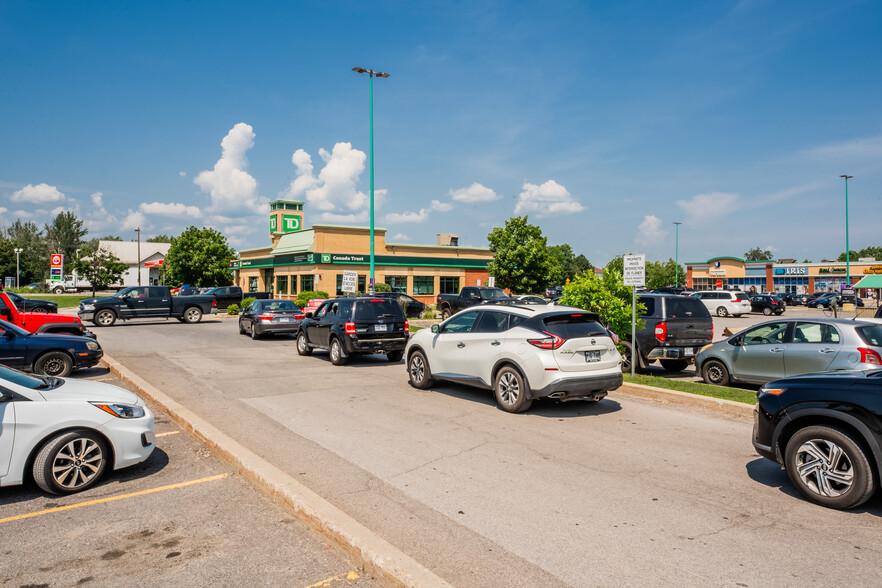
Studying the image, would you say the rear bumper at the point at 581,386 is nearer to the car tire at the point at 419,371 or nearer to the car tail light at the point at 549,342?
the car tail light at the point at 549,342

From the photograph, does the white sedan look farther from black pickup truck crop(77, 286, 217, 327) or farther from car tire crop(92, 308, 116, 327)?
car tire crop(92, 308, 116, 327)

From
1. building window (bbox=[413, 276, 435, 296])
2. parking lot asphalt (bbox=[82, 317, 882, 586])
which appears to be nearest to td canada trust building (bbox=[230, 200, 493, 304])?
building window (bbox=[413, 276, 435, 296])

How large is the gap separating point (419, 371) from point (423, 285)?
4386 centimetres

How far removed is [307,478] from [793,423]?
473 cm

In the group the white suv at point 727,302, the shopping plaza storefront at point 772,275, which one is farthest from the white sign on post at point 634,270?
the shopping plaza storefront at point 772,275

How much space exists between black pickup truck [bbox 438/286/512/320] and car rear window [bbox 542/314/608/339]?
21408 millimetres

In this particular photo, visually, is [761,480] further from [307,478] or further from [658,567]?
[307,478]

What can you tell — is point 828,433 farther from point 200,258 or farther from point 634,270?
point 200,258

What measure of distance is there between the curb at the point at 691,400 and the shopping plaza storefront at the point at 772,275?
220 ft

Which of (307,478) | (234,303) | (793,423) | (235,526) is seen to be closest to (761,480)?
(793,423)

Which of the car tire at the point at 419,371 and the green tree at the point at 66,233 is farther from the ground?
the green tree at the point at 66,233

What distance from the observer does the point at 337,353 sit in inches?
558

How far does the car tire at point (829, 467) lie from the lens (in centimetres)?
476

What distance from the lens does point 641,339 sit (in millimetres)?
12680
